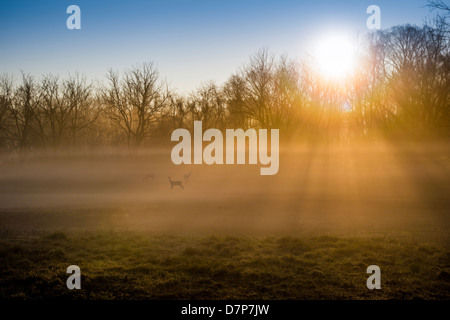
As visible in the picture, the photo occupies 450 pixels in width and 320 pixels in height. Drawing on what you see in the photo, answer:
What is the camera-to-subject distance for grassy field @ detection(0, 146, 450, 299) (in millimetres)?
7633

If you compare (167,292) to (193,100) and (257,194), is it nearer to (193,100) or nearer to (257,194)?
(257,194)

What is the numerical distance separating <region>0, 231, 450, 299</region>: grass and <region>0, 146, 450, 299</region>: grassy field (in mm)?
29

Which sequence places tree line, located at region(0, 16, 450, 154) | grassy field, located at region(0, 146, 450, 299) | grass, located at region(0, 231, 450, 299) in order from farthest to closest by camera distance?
tree line, located at region(0, 16, 450, 154)
grassy field, located at region(0, 146, 450, 299)
grass, located at region(0, 231, 450, 299)

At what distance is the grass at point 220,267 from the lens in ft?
24.2

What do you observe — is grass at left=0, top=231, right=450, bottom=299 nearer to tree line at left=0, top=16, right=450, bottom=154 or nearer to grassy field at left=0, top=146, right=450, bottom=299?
grassy field at left=0, top=146, right=450, bottom=299

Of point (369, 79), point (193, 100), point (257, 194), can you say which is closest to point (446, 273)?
point (257, 194)

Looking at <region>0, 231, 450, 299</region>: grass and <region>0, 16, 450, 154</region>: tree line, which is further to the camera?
<region>0, 16, 450, 154</region>: tree line

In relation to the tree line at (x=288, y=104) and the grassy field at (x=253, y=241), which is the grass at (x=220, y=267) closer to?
the grassy field at (x=253, y=241)

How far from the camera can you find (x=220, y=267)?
8680mm

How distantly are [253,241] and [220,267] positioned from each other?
3.08 metres

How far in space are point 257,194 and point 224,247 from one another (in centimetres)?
1611

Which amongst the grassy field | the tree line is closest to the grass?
the grassy field

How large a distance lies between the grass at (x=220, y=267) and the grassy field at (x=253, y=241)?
3 centimetres

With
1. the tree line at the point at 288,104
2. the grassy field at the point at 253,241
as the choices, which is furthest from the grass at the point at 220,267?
the tree line at the point at 288,104
